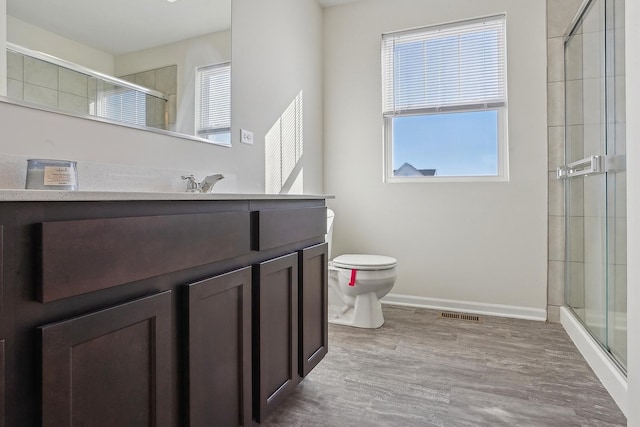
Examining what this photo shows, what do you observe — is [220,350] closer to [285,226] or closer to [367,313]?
[285,226]

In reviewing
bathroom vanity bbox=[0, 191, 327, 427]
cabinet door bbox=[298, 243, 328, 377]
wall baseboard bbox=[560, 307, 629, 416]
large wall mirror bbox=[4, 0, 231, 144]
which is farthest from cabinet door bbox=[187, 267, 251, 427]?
wall baseboard bbox=[560, 307, 629, 416]

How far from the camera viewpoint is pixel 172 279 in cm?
94

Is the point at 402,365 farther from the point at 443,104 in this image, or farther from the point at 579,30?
the point at 579,30

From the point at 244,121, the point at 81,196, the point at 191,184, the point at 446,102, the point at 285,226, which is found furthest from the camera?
the point at 446,102

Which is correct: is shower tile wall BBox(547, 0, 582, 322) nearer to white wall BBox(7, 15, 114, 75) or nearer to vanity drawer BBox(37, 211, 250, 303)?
vanity drawer BBox(37, 211, 250, 303)

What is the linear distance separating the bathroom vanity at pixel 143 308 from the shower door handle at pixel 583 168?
5.13ft

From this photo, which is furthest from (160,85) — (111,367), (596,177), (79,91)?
(596,177)

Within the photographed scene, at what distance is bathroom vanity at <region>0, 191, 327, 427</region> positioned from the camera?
2.10 feet

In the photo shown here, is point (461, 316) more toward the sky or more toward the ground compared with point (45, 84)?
more toward the ground

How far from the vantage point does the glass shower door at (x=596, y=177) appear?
1.75 metres

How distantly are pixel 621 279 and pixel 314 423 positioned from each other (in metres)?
1.53

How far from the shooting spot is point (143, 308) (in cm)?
83

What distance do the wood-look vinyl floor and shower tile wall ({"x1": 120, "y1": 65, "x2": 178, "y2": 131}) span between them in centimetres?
131

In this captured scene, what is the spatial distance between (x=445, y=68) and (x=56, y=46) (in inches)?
98.2
